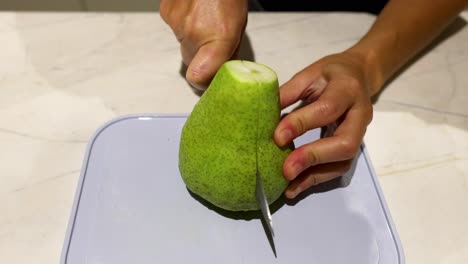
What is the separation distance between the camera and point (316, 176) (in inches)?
31.1

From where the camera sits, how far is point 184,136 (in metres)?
0.74

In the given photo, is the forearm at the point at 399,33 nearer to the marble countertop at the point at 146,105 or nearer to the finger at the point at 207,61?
the marble countertop at the point at 146,105

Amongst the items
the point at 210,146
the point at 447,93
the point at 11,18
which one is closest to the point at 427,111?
the point at 447,93

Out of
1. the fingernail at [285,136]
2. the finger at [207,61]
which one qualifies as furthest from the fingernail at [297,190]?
the finger at [207,61]

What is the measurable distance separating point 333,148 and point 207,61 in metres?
0.26

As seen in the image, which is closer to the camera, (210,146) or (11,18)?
(210,146)

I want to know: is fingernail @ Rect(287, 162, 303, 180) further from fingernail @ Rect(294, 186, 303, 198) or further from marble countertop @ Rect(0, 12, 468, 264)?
marble countertop @ Rect(0, 12, 468, 264)

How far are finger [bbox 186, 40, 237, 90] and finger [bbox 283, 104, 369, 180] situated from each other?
21 cm

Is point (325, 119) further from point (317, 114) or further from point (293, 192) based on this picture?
point (293, 192)

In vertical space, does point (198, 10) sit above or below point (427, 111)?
above

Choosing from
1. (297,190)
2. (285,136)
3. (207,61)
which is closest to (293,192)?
(297,190)

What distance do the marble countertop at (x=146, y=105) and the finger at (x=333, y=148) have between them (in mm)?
136

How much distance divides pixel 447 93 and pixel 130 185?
723mm

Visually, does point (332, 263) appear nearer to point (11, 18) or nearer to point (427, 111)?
point (427, 111)
